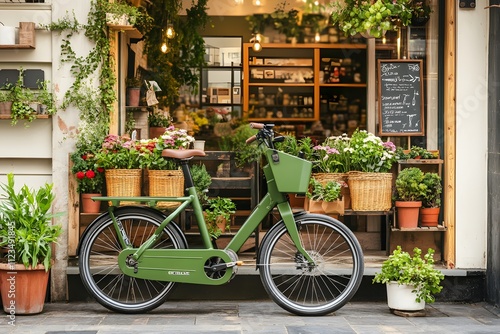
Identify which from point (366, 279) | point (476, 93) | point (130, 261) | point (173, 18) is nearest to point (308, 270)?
point (366, 279)

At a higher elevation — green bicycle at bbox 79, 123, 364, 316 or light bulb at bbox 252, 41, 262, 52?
light bulb at bbox 252, 41, 262, 52

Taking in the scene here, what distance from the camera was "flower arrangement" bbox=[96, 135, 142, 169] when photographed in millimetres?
7500

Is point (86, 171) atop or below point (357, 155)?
below

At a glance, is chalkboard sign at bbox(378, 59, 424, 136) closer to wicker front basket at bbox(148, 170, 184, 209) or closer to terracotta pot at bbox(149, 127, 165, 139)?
wicker front basket at bbox(148, 170, 184, 209)

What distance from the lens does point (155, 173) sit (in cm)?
749

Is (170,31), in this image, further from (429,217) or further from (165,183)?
(429,217)

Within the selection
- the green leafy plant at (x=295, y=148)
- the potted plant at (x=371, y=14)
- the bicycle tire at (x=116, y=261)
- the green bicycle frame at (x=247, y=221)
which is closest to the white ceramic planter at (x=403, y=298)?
the green bicycle frame at (x=247, y=221)

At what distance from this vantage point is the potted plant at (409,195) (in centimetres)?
773

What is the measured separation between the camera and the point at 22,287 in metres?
6.96

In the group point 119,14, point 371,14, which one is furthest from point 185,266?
point 371,14

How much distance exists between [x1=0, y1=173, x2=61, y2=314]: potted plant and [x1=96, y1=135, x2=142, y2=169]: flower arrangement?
601 millimetres

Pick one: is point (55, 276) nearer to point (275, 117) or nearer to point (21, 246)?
point (21, 246)

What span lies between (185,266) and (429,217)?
2.42 meters

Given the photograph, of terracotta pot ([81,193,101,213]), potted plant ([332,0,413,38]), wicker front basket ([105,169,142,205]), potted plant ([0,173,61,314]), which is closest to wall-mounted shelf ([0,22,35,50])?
potted plant ([0,173,61,314])
